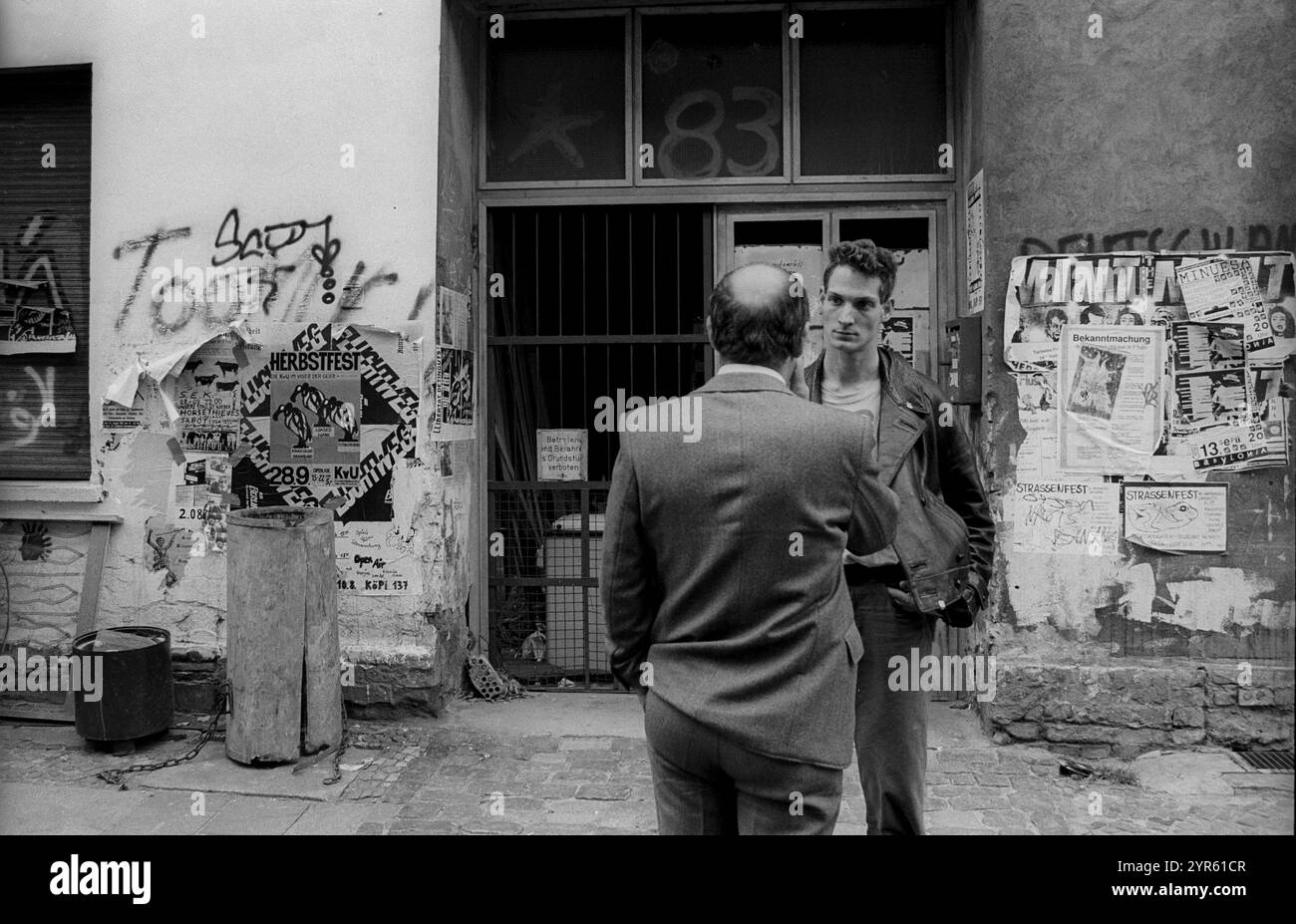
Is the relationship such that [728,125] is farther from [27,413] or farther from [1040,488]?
[27,413]

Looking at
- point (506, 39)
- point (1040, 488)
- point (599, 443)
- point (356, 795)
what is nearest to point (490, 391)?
point (599, 443)

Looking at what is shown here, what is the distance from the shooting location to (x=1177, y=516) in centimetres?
548

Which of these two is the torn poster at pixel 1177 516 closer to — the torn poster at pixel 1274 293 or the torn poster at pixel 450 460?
the torn poster at pixel 1274 293

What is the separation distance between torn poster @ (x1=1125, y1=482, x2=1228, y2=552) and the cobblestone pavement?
3.52 feet

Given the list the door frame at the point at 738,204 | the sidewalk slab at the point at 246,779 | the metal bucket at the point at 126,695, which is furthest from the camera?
the door frame at the point at 738,204

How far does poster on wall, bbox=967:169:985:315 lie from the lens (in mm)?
5629

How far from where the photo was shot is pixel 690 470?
2410mm

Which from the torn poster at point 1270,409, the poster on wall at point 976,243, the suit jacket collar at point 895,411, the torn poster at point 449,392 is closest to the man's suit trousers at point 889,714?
the suit jacket collar at point 895,411

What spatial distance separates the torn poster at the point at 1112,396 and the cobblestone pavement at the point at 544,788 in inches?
61.3

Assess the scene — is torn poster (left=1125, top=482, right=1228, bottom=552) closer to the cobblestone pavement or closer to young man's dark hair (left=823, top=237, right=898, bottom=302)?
the cobblestone pavement

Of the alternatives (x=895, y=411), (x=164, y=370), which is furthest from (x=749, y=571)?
(x=164, y=370)

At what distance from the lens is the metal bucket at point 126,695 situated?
5.32 meters

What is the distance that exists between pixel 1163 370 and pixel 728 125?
9.15ft

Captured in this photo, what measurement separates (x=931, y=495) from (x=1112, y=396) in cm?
250
